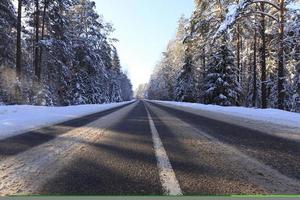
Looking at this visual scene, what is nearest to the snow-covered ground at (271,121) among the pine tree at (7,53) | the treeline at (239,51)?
the treeline at (239,51)

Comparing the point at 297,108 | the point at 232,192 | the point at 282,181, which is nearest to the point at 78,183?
the point at 232,192

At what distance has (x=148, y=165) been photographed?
4895mm

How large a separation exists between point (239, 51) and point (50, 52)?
71.1 ft

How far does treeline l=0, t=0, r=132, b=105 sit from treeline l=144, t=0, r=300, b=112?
1078 cm

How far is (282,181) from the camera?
13.2 ft

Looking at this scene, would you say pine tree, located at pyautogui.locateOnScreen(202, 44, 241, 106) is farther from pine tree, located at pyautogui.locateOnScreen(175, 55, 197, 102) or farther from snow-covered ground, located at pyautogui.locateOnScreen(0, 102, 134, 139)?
snow-covered ground, located at pyautogui.locateOnScreen(0, 102, 134, 139)

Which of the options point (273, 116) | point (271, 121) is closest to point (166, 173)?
point (271, 121)

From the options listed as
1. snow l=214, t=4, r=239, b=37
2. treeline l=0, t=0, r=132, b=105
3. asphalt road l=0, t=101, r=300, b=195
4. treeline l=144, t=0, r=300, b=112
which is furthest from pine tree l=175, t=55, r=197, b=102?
asphalt road l=0, t=101, r=300, b=195

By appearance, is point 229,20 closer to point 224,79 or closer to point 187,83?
point 224,79

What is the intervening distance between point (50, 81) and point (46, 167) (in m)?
34.8

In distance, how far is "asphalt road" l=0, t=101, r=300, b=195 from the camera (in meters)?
3.69

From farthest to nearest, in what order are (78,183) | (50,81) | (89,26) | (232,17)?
1. (89,26)
2. (50,81)
3. (232,17)
4. (78,183)

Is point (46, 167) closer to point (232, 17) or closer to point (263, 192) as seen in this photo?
point (263, 192)

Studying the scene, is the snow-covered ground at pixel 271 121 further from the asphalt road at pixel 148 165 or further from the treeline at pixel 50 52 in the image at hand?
the treeline at pixel 50 52
